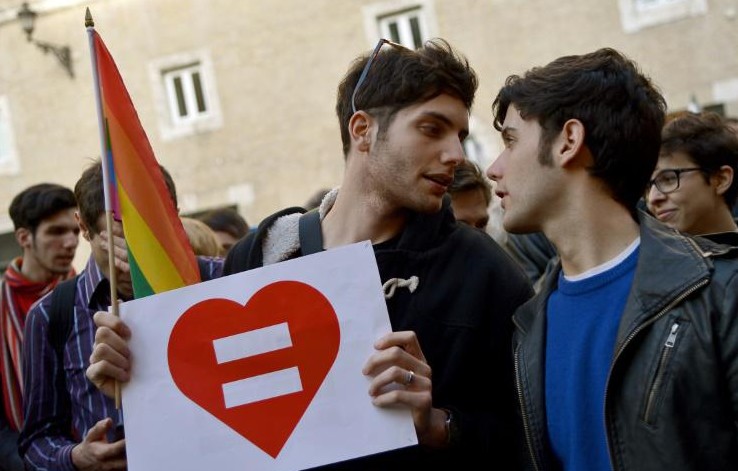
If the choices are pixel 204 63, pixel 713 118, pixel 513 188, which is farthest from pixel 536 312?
pixel 204 63

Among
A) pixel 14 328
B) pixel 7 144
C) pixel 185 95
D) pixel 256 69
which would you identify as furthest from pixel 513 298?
pixel 7 144

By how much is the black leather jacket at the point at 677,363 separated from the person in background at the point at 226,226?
12.9 feet

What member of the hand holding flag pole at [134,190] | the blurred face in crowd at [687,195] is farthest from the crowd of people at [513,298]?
the blurred face in crowd at [687,195]

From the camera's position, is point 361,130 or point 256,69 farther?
point 256,69

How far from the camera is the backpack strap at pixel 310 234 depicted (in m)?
2.62

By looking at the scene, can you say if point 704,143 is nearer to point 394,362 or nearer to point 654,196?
point 654,196

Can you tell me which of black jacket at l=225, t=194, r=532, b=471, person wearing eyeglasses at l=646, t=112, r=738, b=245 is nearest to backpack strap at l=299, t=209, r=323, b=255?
black jacket at l=225, t=194, r=532, b=471

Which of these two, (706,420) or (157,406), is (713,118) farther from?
(157,406)

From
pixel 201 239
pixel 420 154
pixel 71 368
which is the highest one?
pixel 201 239

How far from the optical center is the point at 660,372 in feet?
6.35

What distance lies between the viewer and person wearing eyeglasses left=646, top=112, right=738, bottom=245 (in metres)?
3.58

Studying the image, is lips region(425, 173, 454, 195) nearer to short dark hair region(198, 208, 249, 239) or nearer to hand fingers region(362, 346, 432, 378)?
hand fingers region(362, 346, 432, 378)

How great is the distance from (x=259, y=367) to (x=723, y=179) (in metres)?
2.26

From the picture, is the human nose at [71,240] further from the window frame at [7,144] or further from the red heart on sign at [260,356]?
the window frame at [7,144]
